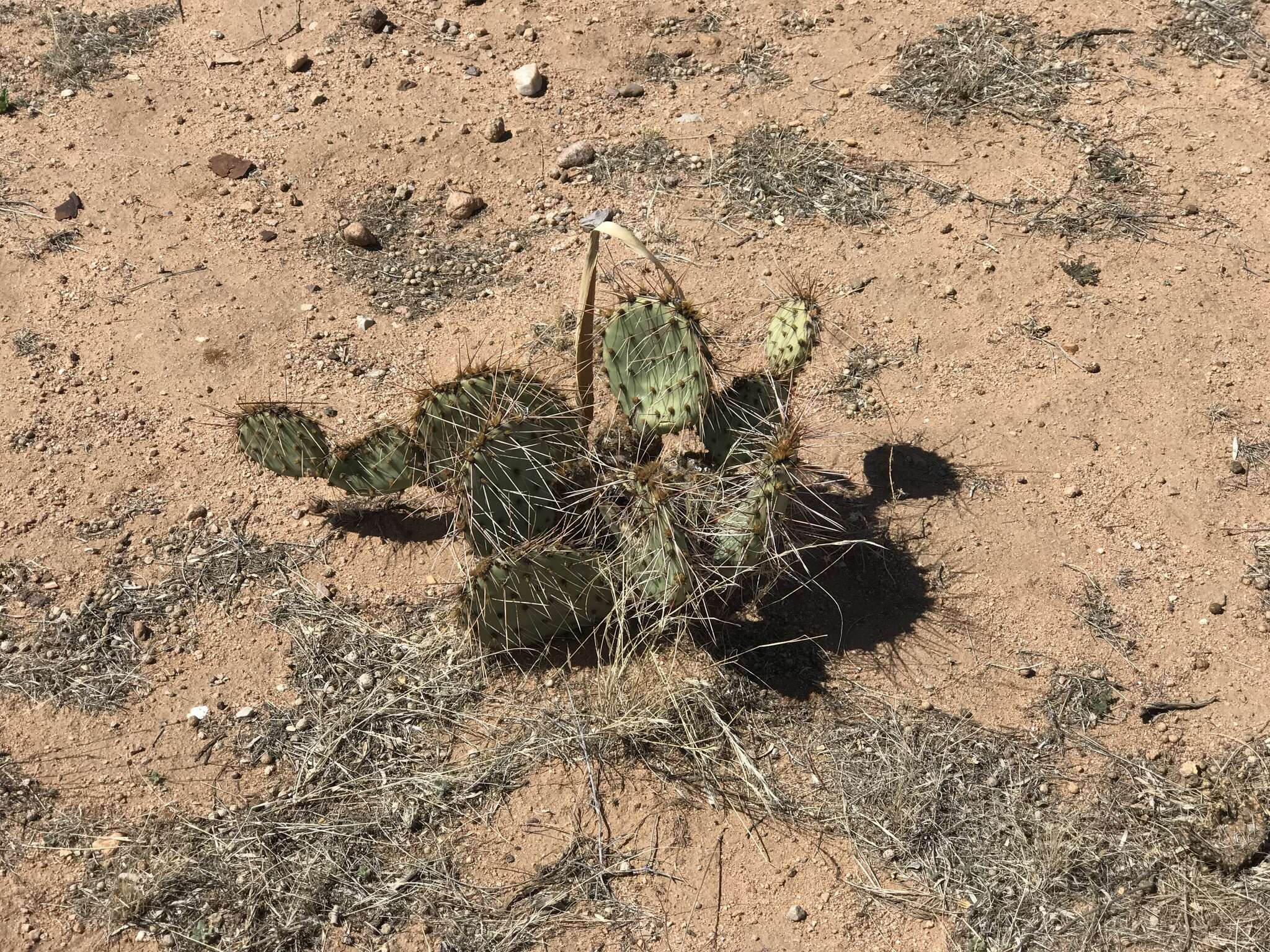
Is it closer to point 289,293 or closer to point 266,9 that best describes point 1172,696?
point 289,293

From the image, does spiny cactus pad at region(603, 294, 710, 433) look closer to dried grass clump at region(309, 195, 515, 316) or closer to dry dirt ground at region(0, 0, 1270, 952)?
dry dirt ground at region(0, 0, 1270, 952)

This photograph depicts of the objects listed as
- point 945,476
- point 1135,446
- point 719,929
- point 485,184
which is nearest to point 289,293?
point 485,184

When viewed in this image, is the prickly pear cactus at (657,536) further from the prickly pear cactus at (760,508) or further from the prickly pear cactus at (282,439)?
the prickly pear cactus at (282,439)

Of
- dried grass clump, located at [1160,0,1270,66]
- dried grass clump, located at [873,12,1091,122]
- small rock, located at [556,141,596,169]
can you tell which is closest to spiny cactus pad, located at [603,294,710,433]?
small rock, located at [556,141,596,169]

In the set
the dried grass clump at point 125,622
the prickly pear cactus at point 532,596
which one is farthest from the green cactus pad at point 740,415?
the dried grass clump at point 125,622

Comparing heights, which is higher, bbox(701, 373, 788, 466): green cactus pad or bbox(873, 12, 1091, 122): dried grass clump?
bbox(873, 12, 1091, 122): dried grass clump
